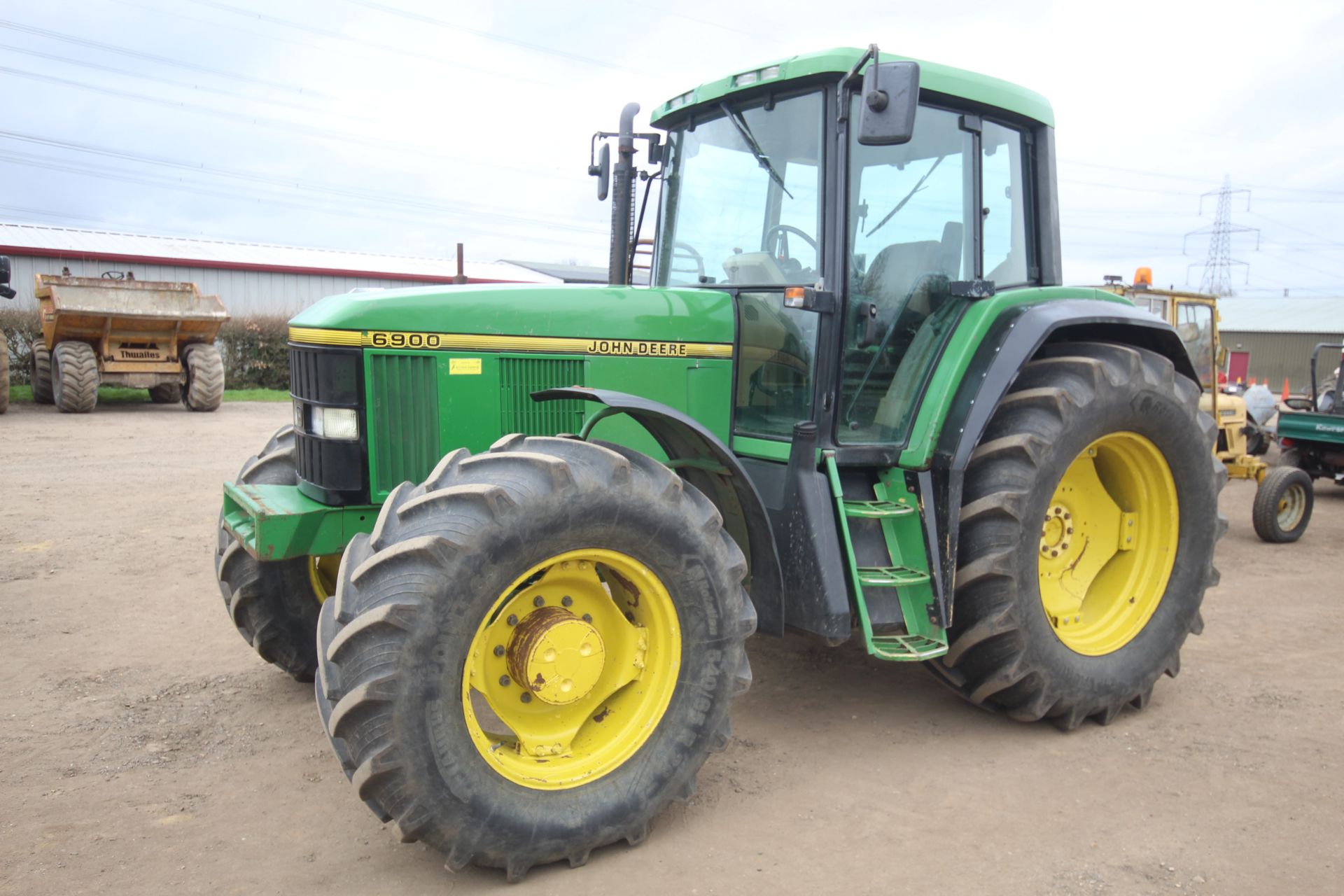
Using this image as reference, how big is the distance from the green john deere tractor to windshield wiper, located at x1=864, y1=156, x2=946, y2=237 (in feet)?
0.05

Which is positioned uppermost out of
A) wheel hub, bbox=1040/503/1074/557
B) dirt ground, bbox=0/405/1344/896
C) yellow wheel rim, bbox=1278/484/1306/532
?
wheel hub, bbox=1040/503/1074/557

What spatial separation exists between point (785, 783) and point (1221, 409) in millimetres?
7264

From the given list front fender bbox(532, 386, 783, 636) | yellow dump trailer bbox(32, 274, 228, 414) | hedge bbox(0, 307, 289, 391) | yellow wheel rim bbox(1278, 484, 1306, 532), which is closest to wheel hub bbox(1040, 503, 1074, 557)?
front fender bbox(532, 386, 783, 636)

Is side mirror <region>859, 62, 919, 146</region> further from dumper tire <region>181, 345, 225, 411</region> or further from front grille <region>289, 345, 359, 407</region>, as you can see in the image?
dumper tire <region>181, 345, 225, 411</region>

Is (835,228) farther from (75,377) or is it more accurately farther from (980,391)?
(75,377)

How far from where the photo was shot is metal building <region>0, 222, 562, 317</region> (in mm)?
24719

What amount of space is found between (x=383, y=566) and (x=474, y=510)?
0.28 metres

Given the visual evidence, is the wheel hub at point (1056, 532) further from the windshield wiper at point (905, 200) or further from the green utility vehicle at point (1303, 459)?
the green utility vehicle at point (1303, 459)

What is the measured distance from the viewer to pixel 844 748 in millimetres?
3848

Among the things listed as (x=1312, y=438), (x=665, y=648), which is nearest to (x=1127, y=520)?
(x=665, y=648)

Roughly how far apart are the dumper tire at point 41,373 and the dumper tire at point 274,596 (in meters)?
14.7

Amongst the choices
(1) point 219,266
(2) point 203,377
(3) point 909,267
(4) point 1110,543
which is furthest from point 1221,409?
(1) point 219,266

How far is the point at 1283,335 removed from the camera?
35938 mm

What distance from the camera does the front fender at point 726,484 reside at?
10.9 feet
